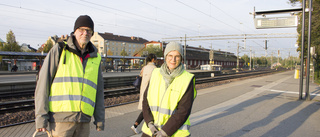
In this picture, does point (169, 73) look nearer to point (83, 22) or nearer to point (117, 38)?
point (83, 22)

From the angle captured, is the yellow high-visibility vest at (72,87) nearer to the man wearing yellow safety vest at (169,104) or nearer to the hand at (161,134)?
the man wearing yellow safety vest at (169,104)

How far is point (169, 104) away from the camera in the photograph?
2.54 meters

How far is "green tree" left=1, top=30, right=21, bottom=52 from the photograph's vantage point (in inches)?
1769

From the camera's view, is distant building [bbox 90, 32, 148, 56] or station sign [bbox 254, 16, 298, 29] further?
distant building [bbox 90, 32, 148, 56]

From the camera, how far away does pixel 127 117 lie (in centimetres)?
686

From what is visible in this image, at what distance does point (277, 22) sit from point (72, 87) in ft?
35.1

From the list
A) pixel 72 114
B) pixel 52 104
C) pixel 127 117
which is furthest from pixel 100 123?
pixel 127 117

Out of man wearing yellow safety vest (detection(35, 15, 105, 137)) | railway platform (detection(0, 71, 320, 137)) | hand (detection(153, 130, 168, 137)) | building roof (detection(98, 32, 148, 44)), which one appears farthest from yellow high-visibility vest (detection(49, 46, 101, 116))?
building roof (detection(98, 32, 148, 44))

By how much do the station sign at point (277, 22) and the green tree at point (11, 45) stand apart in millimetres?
47232

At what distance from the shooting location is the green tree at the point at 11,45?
4492 centimetres

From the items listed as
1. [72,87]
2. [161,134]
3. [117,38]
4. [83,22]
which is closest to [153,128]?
[161,134]

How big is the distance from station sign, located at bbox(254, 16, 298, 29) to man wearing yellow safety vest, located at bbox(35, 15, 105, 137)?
10295 millimetres

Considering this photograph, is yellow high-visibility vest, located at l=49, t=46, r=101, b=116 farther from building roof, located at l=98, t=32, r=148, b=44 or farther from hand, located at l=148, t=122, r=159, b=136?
building roof, located at l=98, t=32, r=148, b=44

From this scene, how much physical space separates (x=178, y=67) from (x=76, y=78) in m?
1.13
